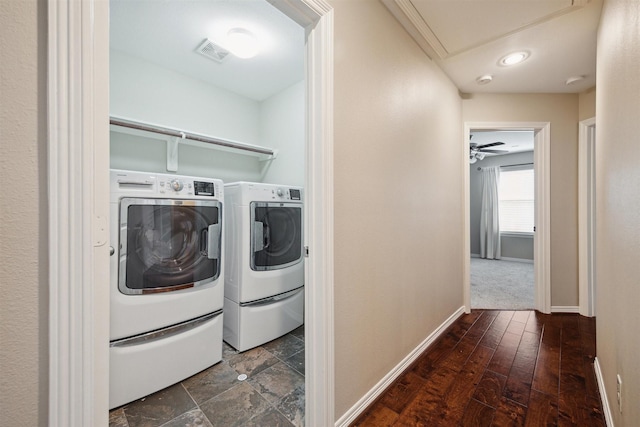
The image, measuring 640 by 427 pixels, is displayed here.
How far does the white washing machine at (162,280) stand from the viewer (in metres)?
1.39

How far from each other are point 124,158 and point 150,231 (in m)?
1.03

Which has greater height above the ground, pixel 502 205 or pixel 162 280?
pixel 502 205

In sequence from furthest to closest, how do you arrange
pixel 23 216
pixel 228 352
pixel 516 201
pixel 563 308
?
pixel 516 201 → pixel 563 308 → pixel 228 352 → pixel 23 216

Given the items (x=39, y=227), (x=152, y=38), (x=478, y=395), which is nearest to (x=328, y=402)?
(x=478, y=395)

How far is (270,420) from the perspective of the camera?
137cm

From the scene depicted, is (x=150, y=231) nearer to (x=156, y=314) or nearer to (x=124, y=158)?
(x=156, y=314)

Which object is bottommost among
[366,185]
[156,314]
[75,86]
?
[156,314]

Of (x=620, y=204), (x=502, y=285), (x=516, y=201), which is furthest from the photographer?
(x=516, y=201)

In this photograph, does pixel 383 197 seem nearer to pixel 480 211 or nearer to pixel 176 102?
pixel 176 102

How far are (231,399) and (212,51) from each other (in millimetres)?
2481

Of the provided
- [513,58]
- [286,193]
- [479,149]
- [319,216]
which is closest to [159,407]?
[319,216]

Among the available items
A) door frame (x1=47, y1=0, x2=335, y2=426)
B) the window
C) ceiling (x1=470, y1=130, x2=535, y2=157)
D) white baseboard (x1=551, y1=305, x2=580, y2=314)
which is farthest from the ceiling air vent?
the window

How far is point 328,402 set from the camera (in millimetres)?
1199

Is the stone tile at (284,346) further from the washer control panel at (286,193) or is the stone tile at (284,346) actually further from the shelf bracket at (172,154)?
the shelf bracket at (172,154)
